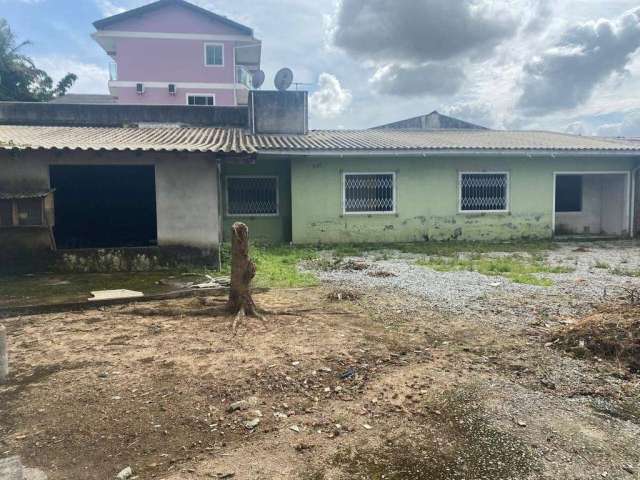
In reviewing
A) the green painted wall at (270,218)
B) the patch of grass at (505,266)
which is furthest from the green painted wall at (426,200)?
the patch of grass at (505,266)

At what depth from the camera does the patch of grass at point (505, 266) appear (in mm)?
7844

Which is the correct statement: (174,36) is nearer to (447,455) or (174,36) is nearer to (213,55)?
(213,55)

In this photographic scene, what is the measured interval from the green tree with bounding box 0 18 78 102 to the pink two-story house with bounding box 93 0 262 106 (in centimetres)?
471

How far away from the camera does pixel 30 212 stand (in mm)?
7855

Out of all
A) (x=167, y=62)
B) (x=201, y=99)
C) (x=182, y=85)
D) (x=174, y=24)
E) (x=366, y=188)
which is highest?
(x=174, y=24)

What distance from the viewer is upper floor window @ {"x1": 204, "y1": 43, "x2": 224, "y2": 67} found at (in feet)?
89.7

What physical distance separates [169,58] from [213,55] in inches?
101

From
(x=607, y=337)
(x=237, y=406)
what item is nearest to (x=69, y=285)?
(x=237, y=406)

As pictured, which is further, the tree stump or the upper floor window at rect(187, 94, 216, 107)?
the upper floor window at rect(187, 94, 216, 107)

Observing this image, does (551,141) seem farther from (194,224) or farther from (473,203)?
(194,224)

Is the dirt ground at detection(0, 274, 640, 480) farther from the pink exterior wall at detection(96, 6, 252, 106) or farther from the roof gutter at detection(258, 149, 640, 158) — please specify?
the pink exterior wall at detection(96, 6, 252, 106)

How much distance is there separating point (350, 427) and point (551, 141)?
15.1 m

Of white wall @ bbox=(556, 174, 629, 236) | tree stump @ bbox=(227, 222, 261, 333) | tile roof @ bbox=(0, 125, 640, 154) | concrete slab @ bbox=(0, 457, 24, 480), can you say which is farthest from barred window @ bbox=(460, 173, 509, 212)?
concrete slab @ bbox=(0, 457, 24, 480)

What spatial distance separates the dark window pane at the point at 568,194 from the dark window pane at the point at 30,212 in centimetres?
1480
